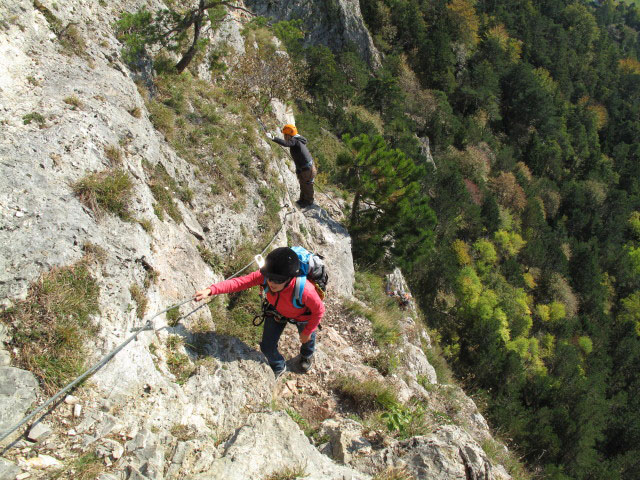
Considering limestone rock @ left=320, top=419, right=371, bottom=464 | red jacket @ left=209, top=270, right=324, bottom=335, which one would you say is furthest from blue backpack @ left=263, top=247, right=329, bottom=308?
limestone rock @ left=320, top=419, right=371, bottom=464

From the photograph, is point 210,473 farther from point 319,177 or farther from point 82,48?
point 319,177

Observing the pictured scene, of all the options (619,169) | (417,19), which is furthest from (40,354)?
(619,169)

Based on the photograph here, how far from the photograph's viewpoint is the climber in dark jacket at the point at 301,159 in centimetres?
859

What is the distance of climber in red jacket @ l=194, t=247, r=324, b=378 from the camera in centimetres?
387

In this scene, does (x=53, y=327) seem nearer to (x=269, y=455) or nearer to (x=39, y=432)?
(x=39, y=432)

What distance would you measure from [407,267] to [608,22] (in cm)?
13817

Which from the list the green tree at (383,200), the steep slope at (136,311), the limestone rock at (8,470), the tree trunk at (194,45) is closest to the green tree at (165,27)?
the tree trunk at (194,45)

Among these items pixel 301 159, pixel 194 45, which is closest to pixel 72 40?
pixel 194 45

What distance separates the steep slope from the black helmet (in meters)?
1.25

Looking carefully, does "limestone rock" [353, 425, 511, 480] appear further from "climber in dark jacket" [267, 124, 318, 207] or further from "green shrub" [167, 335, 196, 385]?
"climber in dark jacket" [267, 124, 318, 207]

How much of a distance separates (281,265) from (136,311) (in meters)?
1.45

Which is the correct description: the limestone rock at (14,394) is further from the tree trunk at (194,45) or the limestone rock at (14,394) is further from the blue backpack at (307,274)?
the tree trunk at (194,45)

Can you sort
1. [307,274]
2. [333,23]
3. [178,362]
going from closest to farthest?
[178,362], [307,274], [333,23]

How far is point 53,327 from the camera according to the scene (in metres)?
3.12
